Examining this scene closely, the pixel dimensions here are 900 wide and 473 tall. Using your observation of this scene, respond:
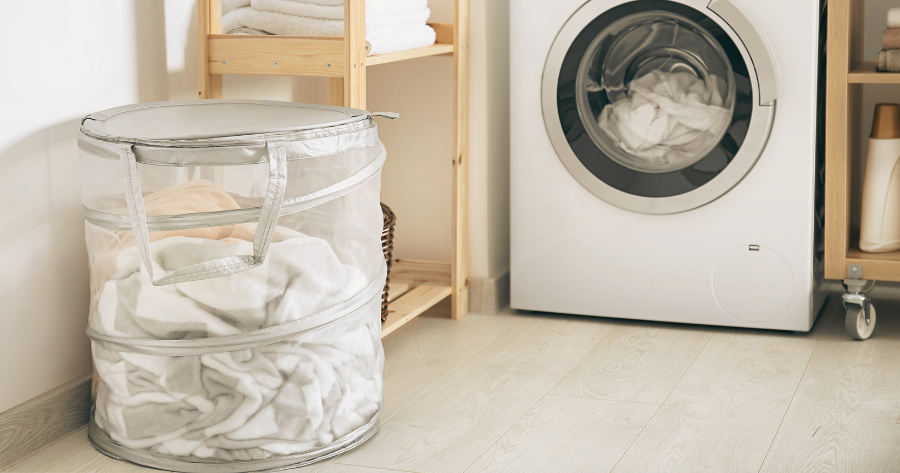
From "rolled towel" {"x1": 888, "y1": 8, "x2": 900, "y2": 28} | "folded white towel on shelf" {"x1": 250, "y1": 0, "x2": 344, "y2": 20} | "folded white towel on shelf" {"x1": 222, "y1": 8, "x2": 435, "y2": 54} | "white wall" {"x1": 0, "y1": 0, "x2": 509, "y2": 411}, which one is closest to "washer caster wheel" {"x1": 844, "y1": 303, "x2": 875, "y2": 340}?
"rolled towel" {"x1": 888, "y1": 8, "x2": 900, "y2": 28}

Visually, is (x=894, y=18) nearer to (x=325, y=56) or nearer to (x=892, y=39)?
(x=892, y=39)

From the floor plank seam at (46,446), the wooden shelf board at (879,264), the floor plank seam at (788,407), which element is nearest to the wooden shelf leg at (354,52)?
the floor plank seam at (46,446)

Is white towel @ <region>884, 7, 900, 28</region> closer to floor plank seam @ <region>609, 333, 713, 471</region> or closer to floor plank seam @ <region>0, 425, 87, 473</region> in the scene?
floor plank seam @ <region>609, 333, 713, 471</region>

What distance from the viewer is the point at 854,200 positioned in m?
2.26

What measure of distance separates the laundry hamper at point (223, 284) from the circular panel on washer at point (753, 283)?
954 millimetres

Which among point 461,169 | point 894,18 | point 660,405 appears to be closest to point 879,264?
point 894,18

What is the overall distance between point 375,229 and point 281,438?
1.17 ft

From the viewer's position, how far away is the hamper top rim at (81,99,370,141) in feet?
3.99

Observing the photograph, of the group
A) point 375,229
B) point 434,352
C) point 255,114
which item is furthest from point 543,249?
point 255,114

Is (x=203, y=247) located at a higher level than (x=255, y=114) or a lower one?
lower

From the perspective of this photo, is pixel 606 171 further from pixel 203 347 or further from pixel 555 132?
pixel 203 347

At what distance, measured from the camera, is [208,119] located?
131 cm

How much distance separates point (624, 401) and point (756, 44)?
31.8 inches

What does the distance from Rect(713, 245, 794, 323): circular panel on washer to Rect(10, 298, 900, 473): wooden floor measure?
0.06 meters
